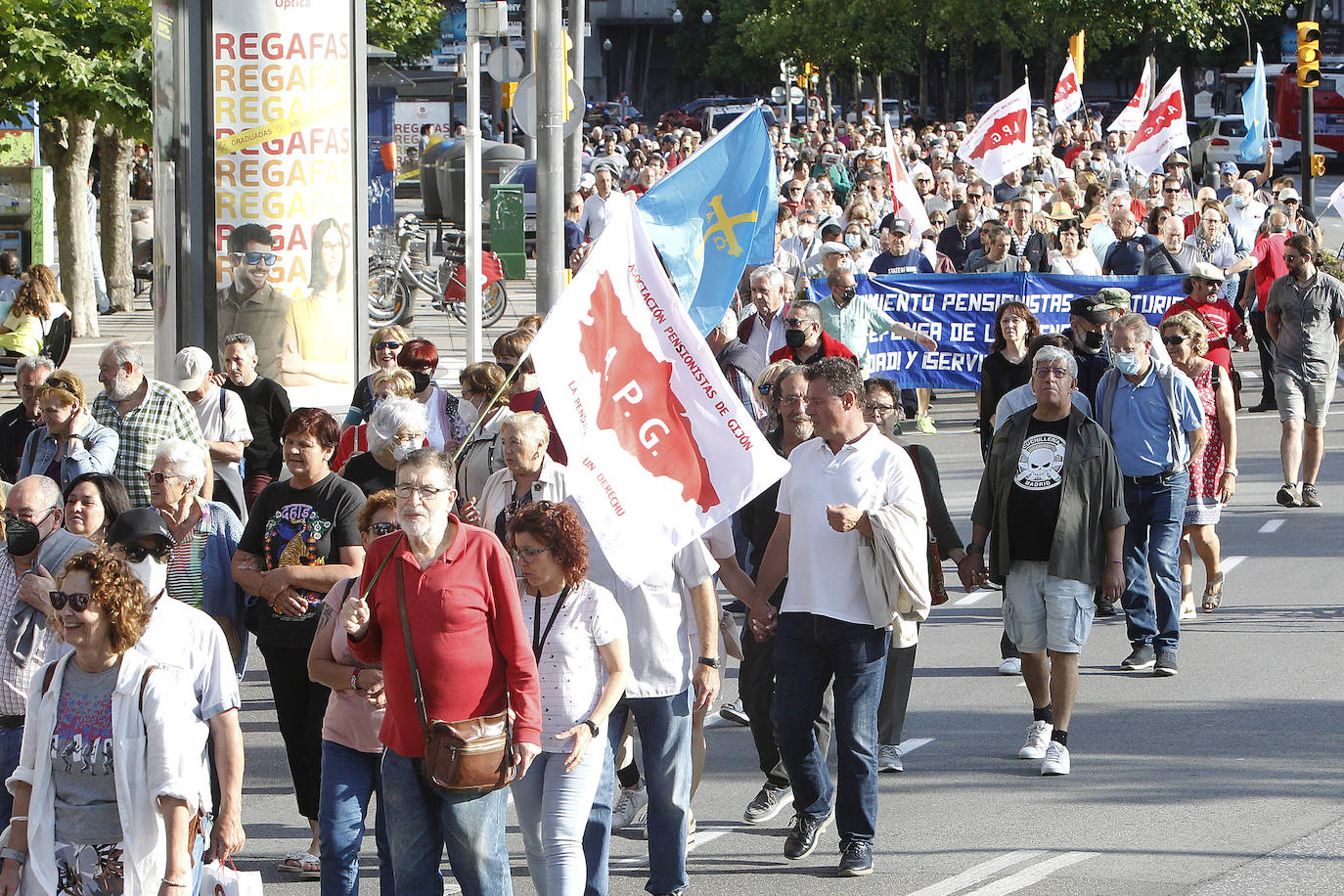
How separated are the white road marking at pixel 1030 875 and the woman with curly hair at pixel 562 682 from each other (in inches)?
60.5

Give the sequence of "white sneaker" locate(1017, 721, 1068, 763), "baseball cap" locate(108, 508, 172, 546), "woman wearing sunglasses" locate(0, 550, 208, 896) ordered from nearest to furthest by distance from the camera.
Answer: "woman wearing sunglasses" locate(0, 550, 208, 896) < "baseball cap" locate(108, 508, 172, 546) < "white sneaker" locate(1017, 721, 1068, 763)

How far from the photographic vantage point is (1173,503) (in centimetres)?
991

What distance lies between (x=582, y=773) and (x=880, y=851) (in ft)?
5.53

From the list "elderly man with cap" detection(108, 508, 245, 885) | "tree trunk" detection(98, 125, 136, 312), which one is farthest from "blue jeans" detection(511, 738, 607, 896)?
"tree trunk" detection(98, 125, 136, 312)

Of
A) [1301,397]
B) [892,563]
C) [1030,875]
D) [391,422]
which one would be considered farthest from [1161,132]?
[1030,875]

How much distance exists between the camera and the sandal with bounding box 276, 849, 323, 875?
6.85m

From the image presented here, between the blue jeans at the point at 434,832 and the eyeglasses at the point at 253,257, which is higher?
the eyeglasses at the point at 253,257

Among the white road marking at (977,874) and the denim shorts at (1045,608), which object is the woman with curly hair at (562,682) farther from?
the denim shorts at (1045,608)

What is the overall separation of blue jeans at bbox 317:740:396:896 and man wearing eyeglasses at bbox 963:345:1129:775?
302 cm

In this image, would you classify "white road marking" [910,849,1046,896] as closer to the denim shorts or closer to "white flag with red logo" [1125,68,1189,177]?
the denim shorts

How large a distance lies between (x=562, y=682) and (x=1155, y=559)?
4891 millimetres

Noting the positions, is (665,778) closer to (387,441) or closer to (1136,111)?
(387,441)

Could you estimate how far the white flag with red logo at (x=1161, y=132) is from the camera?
24.6m

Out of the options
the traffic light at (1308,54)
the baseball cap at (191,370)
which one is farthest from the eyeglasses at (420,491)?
the traffic light at (1308,54)
